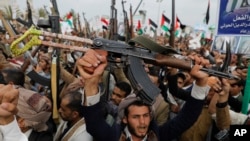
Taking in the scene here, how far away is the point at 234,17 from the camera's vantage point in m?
3.89

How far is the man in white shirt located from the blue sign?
270 centimetres

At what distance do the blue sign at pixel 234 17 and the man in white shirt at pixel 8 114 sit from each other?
2699mm

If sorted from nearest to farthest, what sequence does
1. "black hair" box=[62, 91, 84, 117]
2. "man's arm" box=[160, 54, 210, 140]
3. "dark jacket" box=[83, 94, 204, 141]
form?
"dark jacket" box=[83, 94, 204, 141], "man's arm" box=[160, 54, 210, 140], "black hair" box=[62, 91, 84, 117]

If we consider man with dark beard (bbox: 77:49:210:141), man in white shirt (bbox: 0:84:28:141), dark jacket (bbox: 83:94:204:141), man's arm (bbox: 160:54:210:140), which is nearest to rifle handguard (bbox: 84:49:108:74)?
man with dark beard (bbox: 77:49:210:141)

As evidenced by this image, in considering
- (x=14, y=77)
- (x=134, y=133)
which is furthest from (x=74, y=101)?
(x=14, y=77)

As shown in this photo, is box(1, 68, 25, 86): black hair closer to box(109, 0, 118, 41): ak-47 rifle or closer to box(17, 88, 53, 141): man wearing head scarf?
box(17, 88, 53, 141): man wearing head scarf

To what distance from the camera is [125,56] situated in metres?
2.12

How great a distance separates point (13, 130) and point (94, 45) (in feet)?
2.34

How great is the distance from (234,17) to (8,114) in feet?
10.2

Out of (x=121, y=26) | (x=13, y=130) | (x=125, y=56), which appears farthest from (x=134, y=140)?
(x=121, y=26)

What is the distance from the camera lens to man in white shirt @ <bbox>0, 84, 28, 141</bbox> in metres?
1.53

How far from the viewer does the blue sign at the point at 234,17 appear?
12.2 feet

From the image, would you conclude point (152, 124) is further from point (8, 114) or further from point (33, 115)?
point (8, 114)

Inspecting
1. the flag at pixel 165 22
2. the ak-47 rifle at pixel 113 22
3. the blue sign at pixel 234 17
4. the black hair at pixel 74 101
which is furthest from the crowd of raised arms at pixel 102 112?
the flag at pixel 165 22
